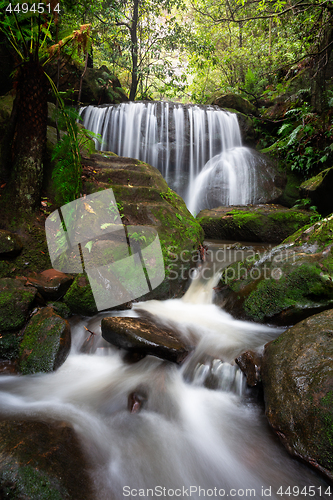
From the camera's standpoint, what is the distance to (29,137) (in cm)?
415

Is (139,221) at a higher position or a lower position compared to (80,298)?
higher

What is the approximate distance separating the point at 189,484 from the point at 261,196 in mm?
8459

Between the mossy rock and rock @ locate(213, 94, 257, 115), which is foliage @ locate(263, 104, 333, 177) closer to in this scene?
rock @ locate(213, 94, 257, 115)

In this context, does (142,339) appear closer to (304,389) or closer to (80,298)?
(80,298)

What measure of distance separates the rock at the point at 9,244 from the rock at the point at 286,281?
333 cm

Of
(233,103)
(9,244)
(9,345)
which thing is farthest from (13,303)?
(233,103)

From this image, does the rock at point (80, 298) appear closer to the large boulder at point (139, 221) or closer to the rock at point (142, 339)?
the large boulder at point (139, 221)

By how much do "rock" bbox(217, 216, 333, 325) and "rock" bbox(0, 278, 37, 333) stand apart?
2944 millimetres

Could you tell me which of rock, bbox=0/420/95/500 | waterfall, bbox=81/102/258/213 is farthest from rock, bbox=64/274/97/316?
waterfall, bbox=81/102/258/213

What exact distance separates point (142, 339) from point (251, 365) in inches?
49.2

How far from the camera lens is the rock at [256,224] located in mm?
6914

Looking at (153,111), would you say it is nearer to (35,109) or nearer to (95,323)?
(35,109)

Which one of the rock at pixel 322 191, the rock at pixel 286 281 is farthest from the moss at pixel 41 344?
the rock at pixel 322 191

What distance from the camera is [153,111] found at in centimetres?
1057
